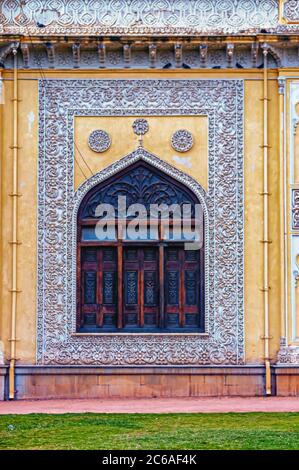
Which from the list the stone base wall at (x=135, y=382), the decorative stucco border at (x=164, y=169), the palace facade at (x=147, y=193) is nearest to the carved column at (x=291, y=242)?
the palace facade at (x=147, y=193)

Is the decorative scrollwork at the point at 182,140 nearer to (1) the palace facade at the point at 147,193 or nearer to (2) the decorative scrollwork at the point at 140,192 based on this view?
(1) the palace facade at the point at 147,193

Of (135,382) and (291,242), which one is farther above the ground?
(291,242)

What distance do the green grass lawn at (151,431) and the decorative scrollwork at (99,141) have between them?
4574mm

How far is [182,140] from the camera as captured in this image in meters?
17.8

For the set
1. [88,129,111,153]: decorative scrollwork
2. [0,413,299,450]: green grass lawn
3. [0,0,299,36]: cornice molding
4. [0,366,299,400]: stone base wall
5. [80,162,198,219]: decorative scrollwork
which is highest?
[0,0,299,36]: cornice molding

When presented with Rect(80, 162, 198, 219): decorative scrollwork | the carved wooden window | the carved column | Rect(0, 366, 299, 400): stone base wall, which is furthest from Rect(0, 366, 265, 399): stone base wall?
Rect(80, 162, 198, 219): decorative scrollwork

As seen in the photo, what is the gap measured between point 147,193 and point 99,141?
1080 mm

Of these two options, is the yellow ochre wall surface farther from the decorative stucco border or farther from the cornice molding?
the cornice molding

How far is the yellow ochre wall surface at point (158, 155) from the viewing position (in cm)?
1753

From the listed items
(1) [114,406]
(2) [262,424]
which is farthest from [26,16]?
(2) [262,424]

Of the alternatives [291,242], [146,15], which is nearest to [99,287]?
[291,242]

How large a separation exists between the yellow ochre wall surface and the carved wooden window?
410 mm

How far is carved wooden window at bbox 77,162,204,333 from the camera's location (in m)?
17.8

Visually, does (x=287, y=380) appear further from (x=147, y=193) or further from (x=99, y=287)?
(x=147, y=193)
